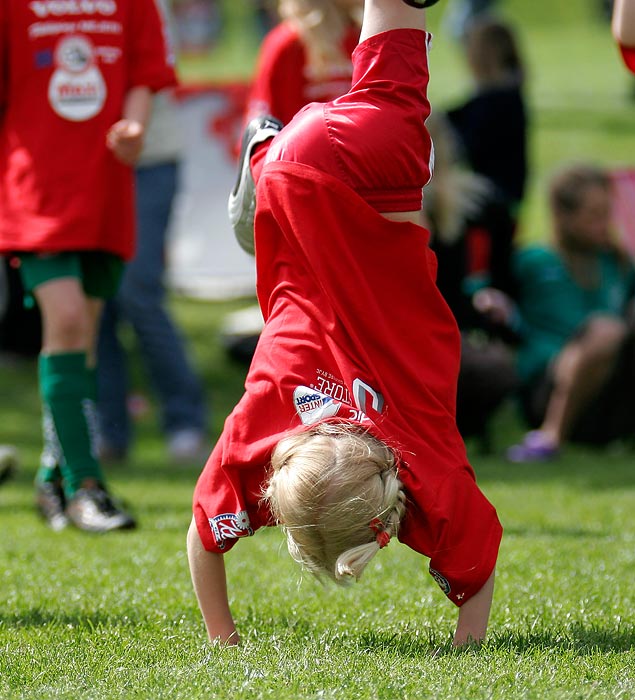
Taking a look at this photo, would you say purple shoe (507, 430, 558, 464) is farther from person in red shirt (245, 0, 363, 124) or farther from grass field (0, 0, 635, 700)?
person in red shirt (245, 0, 363, 124)

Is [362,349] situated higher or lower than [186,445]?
higher

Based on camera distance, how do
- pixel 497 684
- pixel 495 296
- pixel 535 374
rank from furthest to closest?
pixel 535 374, pixel 495 296, pixel 497 684

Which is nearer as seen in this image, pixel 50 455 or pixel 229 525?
pixel 229 525

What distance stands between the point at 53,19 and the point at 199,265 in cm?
594

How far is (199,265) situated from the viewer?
10.6 meters

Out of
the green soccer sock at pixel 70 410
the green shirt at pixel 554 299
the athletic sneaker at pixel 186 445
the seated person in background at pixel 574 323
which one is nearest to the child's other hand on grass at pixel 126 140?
the green soccer sock at pixel 70 410

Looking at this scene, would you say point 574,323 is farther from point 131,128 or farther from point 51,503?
point 131,128

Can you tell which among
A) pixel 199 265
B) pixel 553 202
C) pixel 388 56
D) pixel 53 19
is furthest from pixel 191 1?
pixel 388 56

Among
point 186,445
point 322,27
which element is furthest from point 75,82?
point 186,445

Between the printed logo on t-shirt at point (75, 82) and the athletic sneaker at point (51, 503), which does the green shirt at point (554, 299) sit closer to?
the athletic sneaker at point (51, 503)

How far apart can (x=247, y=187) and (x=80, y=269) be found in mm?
1753

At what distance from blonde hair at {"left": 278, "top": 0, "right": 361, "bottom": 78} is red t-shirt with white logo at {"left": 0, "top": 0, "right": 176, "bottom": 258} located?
885mm

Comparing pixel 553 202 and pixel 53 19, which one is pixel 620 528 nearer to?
pixel 53 19

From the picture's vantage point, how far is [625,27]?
3314 millimetres
